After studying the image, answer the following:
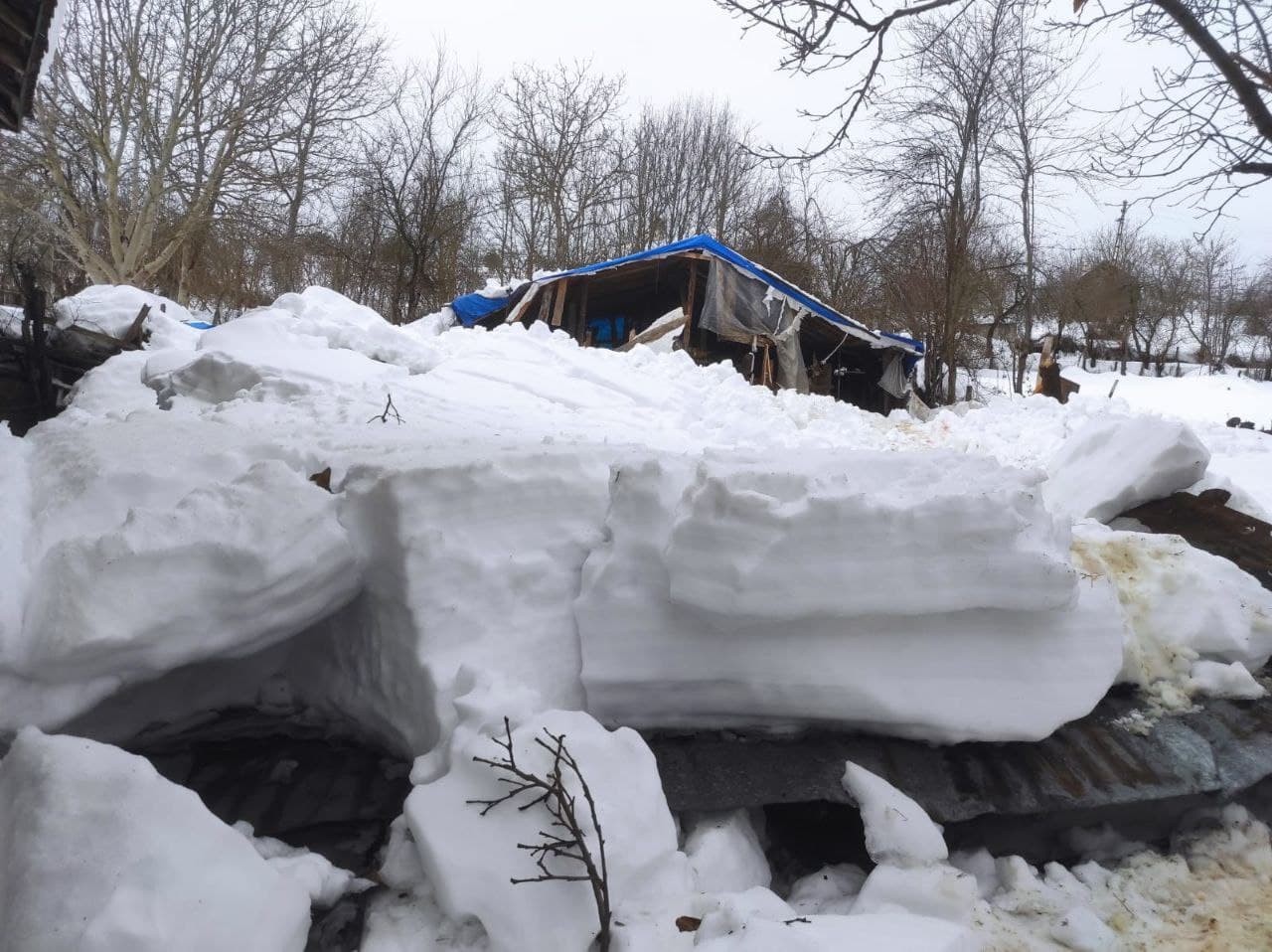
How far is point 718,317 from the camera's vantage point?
11.2 metres

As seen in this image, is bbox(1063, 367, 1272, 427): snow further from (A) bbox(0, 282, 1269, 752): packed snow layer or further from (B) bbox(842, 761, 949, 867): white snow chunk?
(B) bbox(842, 761, 949, 867): white snow chunk

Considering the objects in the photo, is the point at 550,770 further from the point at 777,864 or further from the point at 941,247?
the point at 941,247

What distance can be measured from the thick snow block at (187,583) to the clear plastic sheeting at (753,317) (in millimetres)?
9571

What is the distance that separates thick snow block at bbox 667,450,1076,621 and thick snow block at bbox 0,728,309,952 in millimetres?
1140

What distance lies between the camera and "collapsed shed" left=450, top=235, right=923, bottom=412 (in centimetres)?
1147

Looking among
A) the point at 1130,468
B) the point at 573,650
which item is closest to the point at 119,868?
the point at 573,650

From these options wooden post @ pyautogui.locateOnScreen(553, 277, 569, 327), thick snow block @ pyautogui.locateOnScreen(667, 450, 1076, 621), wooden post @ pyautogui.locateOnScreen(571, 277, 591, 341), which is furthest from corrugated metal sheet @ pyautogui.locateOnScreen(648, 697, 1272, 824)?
wooden post @ pyautogui.locateOnScreen(571, 277, 591, 341)

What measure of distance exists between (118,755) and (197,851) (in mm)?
281

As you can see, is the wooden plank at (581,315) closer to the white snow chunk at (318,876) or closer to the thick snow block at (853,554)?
the thick snow block at (853,554)

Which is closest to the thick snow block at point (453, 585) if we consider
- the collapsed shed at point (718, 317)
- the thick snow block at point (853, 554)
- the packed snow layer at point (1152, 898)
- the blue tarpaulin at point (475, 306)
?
the thick snow block at point (853, 554)

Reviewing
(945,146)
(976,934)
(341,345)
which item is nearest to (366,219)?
(341,345)

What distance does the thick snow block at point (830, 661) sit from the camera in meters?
1.98

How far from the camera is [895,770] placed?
199cm

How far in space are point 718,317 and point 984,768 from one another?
384 inches
